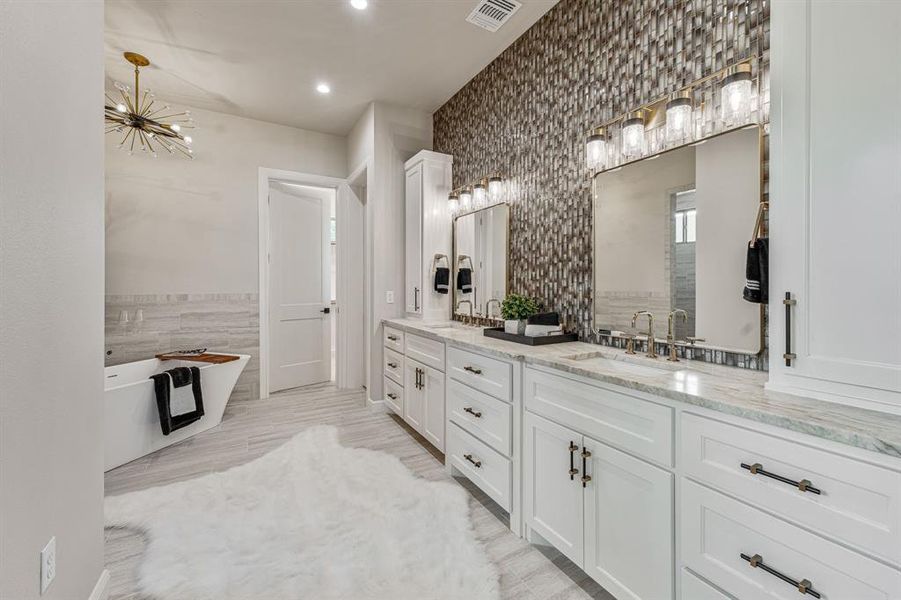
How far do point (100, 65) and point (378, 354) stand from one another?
285cm

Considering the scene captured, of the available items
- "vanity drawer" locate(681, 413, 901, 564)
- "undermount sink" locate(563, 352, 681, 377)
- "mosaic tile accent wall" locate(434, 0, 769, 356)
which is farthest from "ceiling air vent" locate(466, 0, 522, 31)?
"vanity drawer" locate(681, 413, 901, 564)

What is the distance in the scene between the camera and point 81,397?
137 centimetres

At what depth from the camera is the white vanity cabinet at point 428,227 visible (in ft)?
12.0

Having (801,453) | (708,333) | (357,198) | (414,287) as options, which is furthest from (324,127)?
(801,453)

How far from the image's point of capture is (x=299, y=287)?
474 cm

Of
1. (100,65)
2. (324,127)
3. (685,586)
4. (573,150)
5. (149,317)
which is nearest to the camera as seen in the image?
(685,586)

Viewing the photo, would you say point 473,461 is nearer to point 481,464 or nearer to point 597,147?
point 481,464

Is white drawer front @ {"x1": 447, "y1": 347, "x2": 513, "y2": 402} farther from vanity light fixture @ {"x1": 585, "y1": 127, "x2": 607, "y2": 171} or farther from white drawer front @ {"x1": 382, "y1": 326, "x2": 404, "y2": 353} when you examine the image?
vanity light fixture @ {"x1": 585, "y1": 127, "x2": 607, "y2": 171}

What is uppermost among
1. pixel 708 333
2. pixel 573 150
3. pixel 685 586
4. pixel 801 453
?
pixel 573 150

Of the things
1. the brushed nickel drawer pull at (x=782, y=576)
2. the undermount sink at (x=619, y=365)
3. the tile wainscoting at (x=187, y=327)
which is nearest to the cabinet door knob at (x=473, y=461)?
the undermount sink at (x=619, y=365)

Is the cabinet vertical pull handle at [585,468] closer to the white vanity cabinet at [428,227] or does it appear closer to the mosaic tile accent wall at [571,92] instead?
the mosaic tile accent wall at [571,92]

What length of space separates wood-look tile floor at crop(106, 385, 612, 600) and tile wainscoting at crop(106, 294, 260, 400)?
0.62 m

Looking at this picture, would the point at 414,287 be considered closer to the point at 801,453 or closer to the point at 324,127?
the point at 324,127

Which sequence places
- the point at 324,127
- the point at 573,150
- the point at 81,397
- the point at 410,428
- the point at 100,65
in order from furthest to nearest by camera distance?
the point at 324,127 → the point at 410,428 → the point at 573,150 → the point at 100,65 → the point at 81,397
